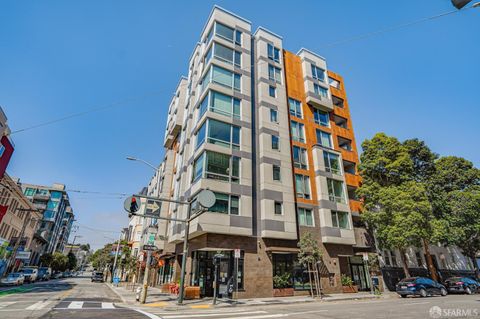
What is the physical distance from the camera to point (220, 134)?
22.9m

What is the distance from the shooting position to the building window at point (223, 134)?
2248 centimetres

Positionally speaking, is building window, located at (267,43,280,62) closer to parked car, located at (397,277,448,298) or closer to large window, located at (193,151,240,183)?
large window, located at (193,151,240,183)

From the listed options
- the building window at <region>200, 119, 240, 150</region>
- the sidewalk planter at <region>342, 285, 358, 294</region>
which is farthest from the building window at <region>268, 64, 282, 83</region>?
the sidewalk planter at <region>342, 285, 358, 294</region>

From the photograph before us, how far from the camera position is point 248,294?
19.2m

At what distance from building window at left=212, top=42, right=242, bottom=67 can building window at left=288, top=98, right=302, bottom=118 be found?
24.0 ft

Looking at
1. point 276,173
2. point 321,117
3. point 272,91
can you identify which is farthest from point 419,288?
point 272,91

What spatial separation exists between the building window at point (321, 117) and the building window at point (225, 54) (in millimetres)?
11112

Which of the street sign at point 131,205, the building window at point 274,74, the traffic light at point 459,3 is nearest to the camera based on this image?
the traffic light at point 459,3

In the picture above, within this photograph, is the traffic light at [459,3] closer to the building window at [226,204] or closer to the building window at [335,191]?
the building window at [226,204]

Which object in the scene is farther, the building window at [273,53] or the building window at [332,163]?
the building window at [273,53]

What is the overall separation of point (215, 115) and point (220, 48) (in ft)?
27.3

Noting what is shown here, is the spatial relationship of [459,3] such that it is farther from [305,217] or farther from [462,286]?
[462,286]

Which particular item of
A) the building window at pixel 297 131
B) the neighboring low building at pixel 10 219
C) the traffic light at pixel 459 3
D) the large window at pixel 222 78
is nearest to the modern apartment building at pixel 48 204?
the neighboring low building at pixel 10 219

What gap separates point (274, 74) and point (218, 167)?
45.9 ft
